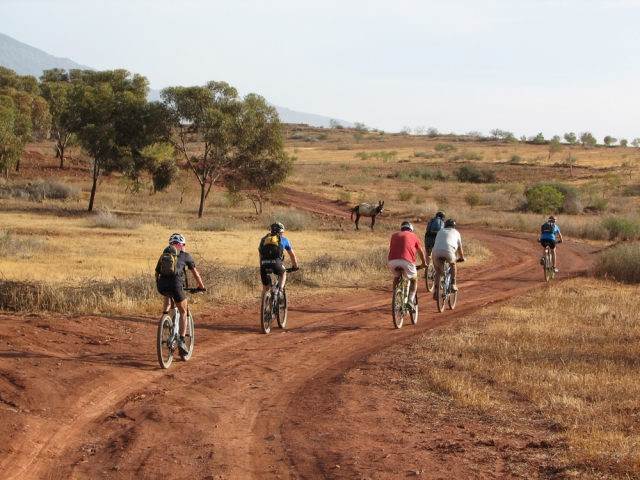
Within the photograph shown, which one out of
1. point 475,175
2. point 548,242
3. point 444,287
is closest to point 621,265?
point 548,242

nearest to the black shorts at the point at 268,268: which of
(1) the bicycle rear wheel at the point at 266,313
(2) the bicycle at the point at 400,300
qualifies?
(1) the bicycle rear wheel at the point at 266,313

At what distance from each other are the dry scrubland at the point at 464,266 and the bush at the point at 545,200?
1.49m

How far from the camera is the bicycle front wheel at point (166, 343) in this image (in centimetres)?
891

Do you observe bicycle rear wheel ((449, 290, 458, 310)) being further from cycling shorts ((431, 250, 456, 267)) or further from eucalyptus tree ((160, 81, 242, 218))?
eucalyptus tree ((160, 81, 242, 218))

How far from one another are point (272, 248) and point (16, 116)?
3492 cm

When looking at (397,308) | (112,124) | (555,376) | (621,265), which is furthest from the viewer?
(112,124)

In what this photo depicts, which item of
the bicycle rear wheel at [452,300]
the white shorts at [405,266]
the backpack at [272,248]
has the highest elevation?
the backpack at [272,248]

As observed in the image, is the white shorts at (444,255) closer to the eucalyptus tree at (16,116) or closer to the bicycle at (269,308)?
the bicycle at (269,308)

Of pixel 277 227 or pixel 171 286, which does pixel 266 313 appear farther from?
pixel 171 286

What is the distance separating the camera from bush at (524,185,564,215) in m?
43.7

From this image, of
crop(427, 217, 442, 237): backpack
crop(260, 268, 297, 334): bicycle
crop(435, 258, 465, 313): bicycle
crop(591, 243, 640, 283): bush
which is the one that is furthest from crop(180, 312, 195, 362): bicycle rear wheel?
crop(591, 243, 640, 283): bush

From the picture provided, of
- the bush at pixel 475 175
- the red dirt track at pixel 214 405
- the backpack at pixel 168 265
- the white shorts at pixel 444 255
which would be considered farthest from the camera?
the bush at pixel 475 175

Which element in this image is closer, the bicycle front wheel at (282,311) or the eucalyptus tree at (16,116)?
Answer: the bicycle front wheel at (282,311)

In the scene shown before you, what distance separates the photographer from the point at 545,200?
43.8 metres
